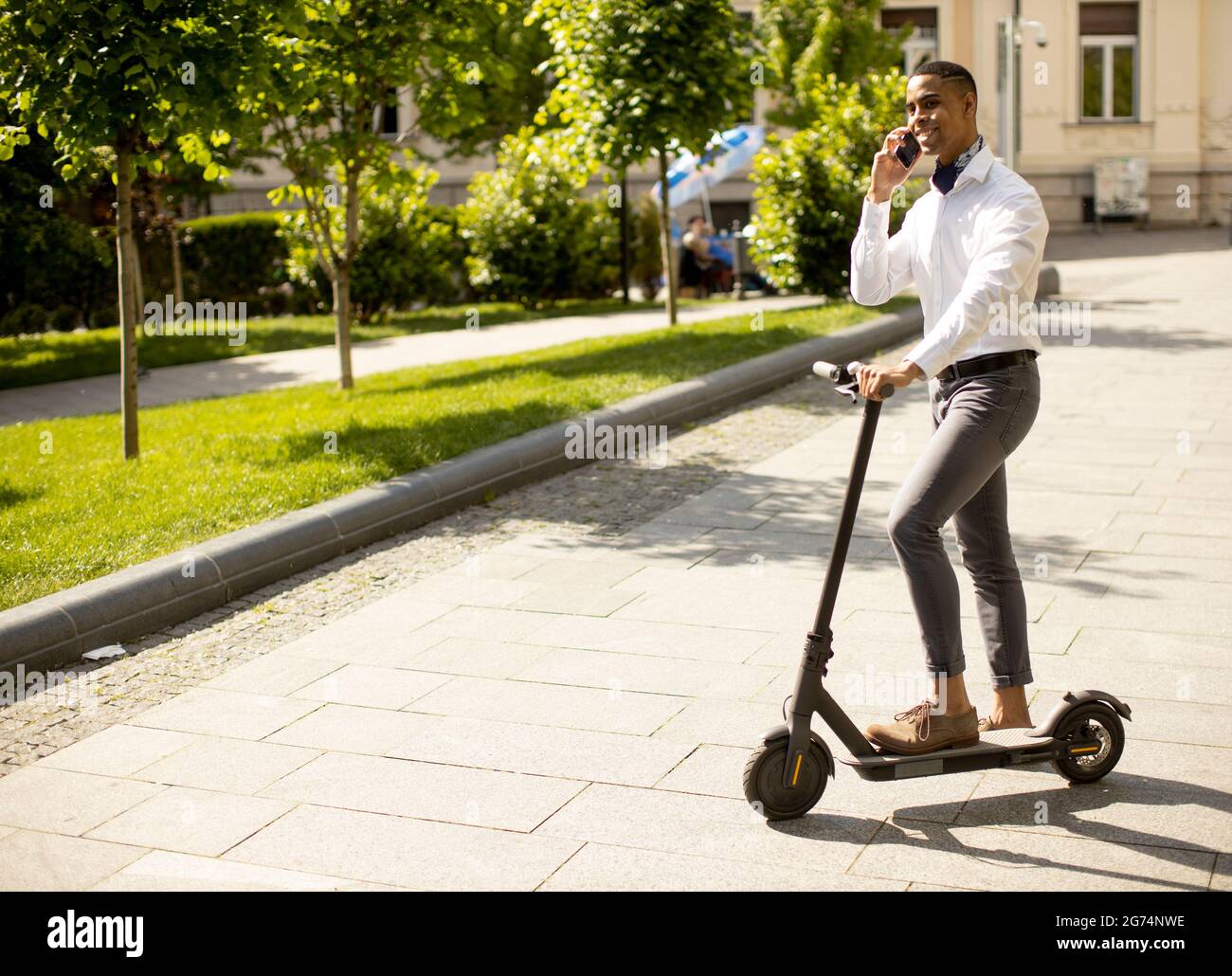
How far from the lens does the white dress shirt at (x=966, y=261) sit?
3.68 m

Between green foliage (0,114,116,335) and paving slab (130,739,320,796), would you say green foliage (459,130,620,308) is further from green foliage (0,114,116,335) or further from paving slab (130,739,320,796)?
paving slab (130,739,320,796)

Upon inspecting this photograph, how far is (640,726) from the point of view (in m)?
4.65

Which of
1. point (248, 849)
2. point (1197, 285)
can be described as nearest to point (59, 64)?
point (248, 849)

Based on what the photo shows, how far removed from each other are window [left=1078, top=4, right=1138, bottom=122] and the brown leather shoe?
33432 millimetres

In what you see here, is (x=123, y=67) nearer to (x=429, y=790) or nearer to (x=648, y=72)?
(x=429, y=790)

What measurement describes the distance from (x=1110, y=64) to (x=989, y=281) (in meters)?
34.0

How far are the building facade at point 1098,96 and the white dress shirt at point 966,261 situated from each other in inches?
1181

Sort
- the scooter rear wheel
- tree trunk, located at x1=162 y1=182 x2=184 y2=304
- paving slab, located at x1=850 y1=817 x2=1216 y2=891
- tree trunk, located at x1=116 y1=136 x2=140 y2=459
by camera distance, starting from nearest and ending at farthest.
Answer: paving slab, located at x1=850 y1=817 x2=1216 y2=891
the scooter rear wheel
tree trunk, located at x1=116 y1=136 x2=140 y2=459
tree trunk, located at x1=162 y1=182 x2=184 y2=304

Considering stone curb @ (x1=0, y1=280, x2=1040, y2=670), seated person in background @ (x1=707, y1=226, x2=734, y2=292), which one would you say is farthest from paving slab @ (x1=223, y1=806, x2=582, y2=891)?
seated person in background @ (x1=707, y1=226, x2=734, y2=292)

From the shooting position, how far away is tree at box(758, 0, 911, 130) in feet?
86.6

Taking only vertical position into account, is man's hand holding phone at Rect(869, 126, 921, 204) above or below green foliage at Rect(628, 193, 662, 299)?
below

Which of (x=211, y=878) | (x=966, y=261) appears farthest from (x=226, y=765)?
(x=966, y=261)

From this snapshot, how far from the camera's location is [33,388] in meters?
13.7

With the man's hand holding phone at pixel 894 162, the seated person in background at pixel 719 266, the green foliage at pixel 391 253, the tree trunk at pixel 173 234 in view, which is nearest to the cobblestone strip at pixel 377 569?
the man's hand holding phone at pixel 894 162
